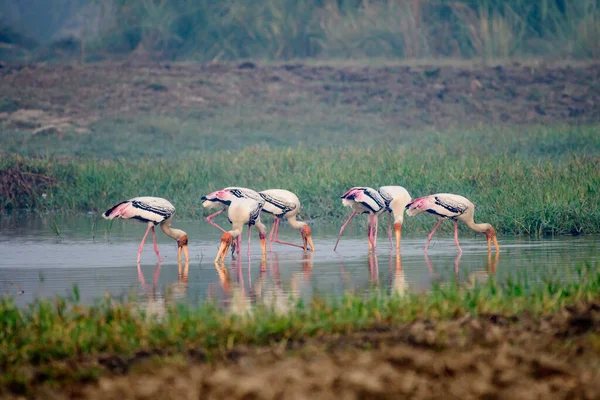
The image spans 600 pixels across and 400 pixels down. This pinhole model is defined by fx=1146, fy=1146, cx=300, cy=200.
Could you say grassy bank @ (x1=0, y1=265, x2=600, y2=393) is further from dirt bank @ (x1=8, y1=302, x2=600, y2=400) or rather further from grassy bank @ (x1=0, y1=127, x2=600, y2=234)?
grassy bank @ (x1=0, y1=127, x2=600, y2=234)

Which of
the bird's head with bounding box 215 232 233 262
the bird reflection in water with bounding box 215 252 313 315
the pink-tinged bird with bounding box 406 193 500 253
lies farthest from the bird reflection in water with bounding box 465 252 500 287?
the bird's head with bounding box 215 232 233 262

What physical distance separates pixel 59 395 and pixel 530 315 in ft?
10.5

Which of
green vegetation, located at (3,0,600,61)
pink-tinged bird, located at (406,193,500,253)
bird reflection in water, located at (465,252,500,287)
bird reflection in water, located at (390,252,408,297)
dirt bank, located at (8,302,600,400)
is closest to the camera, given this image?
dirt bank, located at (8,302,600,400)

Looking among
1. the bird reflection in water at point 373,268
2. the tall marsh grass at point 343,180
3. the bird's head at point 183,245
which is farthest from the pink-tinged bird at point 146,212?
the tall marsh grass at point 343,180

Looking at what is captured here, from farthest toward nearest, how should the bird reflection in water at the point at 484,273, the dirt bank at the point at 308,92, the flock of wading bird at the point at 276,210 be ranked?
the dirt bank at the point at 308,92, the flock of wading bird at the point at 276,210, the bird reflection in water at the point at 484,273

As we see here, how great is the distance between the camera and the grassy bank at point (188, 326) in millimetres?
6680

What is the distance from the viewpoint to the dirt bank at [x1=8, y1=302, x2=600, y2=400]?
5754mm

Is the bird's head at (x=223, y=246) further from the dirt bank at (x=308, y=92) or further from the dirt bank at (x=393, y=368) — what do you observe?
the dirt bank at (x=308, y=92)

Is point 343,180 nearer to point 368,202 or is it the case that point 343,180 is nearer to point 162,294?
point 368,202

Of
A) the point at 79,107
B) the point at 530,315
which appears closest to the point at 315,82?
the point at 79,107

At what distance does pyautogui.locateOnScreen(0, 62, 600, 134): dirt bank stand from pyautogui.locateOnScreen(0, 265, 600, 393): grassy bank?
19908 mm

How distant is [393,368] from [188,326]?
5.37 feet

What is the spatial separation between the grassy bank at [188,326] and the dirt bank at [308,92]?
19.9 m

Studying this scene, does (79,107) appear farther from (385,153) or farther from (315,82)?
(385,153)
